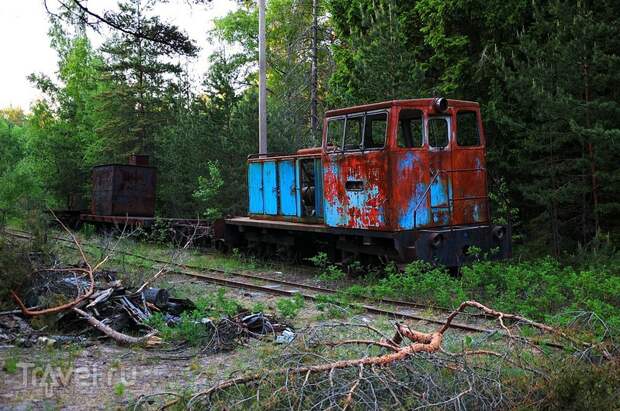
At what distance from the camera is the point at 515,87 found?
39.3 ft

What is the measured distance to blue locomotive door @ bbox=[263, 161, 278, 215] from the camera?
14.5 metres

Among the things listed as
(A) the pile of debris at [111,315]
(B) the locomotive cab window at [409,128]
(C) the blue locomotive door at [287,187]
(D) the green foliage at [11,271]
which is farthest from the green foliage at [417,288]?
(D) the green foliage at [11,271]

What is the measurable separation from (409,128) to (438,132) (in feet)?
1.76

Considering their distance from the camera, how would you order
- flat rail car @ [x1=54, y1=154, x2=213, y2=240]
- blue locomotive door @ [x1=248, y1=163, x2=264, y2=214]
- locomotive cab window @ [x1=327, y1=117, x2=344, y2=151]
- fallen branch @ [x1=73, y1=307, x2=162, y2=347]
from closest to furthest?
fallen branch @ [x1=73, y1=307, x2=162, y2=347]
locomotive cab window @ [x1=327, y1=117, x2=344, y2=151]
blue locomotive door @ [x1=248, y1=163, x2=264, y2=214]
flat rail car @ [x1=54, y1=154, x2=213, y2=240]

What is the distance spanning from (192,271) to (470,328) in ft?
24.2

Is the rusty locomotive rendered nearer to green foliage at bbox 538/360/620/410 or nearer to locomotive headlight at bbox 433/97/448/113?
locomotive headlight at bbox 433/97/448/113

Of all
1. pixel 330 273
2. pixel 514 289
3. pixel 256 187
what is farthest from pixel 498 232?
pixel 256 187

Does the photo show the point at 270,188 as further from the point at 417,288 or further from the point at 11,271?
the point at 11,271

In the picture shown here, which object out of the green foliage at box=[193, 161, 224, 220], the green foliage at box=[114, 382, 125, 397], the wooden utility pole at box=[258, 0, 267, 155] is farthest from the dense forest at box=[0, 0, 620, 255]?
the green foliage at box=[114, 382, 125, 397]

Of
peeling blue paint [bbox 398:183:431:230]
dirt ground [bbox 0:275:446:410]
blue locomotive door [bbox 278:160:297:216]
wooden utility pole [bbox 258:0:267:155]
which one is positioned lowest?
dirt ground [bbox 0:275:446:410]

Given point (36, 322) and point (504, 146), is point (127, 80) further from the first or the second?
point (36, 322)

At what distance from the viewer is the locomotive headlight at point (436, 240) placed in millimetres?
10344

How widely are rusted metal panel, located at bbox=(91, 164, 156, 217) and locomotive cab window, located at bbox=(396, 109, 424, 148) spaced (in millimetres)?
12784

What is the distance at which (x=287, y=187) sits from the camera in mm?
13961
